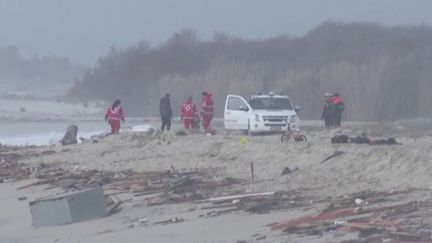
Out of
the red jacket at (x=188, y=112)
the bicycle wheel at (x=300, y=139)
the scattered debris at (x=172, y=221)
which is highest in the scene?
the red jacket at (x=188, y=112)

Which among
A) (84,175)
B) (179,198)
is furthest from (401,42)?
(179,198)

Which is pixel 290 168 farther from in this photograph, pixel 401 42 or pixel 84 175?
pixel 401 42

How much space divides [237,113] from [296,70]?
29.7 metres

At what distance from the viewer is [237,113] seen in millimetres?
41000

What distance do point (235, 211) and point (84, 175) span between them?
30.9 ft

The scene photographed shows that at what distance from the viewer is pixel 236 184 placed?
82.9 feet

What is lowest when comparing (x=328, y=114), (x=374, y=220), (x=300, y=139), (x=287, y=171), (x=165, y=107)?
(x=374, y=220)

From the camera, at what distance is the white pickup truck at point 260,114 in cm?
3956

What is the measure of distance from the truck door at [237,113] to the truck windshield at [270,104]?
0.82 feet

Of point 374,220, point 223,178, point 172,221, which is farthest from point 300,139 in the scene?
point 374,220

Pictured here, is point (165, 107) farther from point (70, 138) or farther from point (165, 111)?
point (70, 138)

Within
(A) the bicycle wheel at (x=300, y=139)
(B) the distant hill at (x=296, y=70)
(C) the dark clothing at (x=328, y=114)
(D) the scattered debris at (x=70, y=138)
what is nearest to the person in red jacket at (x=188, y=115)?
(D) the scattered debris at (x=70, y=138)

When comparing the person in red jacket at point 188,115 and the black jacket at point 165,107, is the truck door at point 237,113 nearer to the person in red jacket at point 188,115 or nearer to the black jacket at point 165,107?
the person in red jacket at point 188,115

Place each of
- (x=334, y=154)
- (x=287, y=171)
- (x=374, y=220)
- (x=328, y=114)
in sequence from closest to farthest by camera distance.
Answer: (x=374, y=220) → (x=287, y=171) → (x=334, y=154) → (x=328, y=114)
